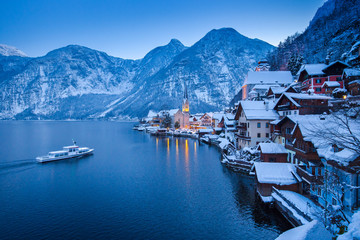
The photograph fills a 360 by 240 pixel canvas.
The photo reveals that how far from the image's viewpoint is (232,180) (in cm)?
3475

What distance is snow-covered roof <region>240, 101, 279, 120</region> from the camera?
44.5 meters

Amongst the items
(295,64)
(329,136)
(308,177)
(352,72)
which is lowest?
(308,177)

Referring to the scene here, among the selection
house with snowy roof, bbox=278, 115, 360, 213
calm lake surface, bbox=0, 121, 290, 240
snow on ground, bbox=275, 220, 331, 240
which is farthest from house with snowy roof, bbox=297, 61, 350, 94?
snow on ground, bbox=275, 220, 331, 240

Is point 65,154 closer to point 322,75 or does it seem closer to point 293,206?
point 293,206

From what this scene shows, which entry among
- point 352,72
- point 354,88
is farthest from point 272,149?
point 352,72

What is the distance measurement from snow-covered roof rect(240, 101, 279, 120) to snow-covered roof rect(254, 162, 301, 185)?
1859 cm

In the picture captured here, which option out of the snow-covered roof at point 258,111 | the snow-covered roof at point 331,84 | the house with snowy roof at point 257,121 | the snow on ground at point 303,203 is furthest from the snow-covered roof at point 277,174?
the snow-covered roof at point 331,84

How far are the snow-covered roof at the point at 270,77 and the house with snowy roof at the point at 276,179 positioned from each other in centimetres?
6991

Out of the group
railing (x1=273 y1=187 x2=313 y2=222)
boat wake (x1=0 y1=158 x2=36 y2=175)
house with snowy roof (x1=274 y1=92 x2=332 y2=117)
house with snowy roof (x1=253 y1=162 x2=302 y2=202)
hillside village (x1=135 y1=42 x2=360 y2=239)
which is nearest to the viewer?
hillside village (x1=135 y1=42 x2=360 y2=239)

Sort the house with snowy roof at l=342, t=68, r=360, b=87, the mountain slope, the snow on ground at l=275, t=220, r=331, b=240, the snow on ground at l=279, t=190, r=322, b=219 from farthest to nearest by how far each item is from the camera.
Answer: the mountain slope, the house with snowy roof at l=342, t=68, r=360, b=87, the snow on ground at l=279, t=190, r=322, b=219, the snow on ground at l=275, t=220, r=331, b=240

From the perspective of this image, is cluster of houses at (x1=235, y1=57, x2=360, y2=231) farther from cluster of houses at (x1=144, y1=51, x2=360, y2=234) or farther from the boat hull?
the boat hull

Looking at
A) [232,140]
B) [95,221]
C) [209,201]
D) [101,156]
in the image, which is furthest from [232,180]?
[101,156]

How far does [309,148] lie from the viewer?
23.8 metres

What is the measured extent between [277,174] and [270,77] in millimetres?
74692
